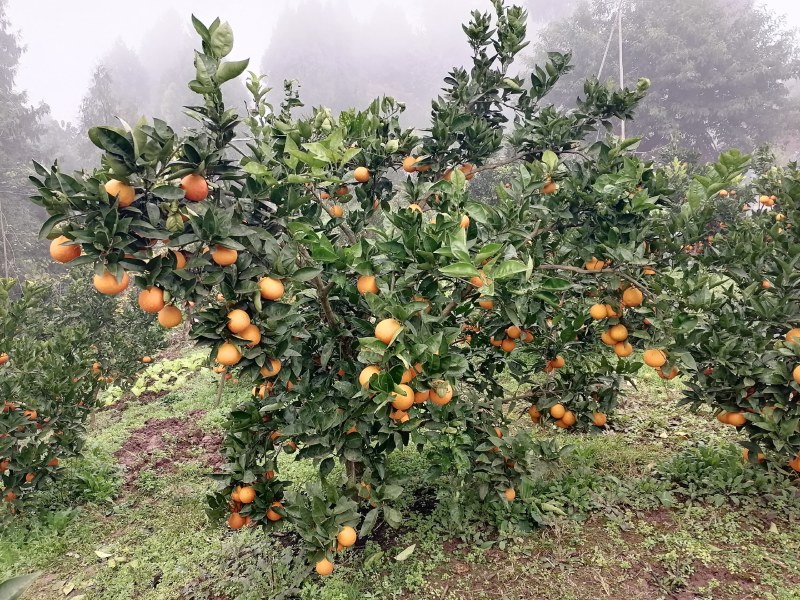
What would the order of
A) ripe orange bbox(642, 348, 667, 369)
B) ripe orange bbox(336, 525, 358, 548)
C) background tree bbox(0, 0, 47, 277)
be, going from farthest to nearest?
1. background tree bbox(0, 0, 47, 277)
2. ripe orange bbox(642, 348, 667, 369)
3. ripe orange bbox(336, 525, 358, 548)

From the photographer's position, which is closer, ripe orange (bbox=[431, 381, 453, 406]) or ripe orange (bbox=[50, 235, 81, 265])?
ripe orange (bbox=[50, 235, 81, 265])

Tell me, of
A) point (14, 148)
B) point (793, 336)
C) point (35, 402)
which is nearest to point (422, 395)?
point (793, 336)

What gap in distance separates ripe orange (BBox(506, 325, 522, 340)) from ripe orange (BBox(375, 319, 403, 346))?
1015 millimetres

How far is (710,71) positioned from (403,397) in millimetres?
29292

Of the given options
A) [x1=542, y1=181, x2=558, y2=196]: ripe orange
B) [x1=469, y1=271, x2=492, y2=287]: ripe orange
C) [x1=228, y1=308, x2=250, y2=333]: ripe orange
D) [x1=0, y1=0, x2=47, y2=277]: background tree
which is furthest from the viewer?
[x1=0, y1=0, x2=47, y2=277]: background tree

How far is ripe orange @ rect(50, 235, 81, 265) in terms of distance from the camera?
1474 mm

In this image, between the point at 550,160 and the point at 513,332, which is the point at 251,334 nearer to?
the point at 513,332

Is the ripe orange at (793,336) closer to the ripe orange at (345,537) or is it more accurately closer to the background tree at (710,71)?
the ripe orange at (345,537)

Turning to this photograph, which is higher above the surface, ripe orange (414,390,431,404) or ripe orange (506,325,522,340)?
ripe orange (506,325,522,340)

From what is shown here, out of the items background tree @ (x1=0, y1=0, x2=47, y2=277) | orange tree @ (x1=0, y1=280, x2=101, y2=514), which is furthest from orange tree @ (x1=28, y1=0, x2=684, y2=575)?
background tree @ (x1=0, y1=0, x2=47, y2=277)

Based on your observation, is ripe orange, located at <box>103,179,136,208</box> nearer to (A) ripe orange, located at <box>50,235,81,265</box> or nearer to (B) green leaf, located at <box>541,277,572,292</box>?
(A) ripe orange, located at <box>50,235,81,265</box>

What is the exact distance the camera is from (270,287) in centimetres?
168

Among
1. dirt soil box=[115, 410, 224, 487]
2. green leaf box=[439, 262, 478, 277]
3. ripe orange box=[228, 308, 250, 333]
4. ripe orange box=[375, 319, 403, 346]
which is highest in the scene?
green leaf box=[439, 262, 478, 277]

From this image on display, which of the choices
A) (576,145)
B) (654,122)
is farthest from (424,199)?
(654,122)
